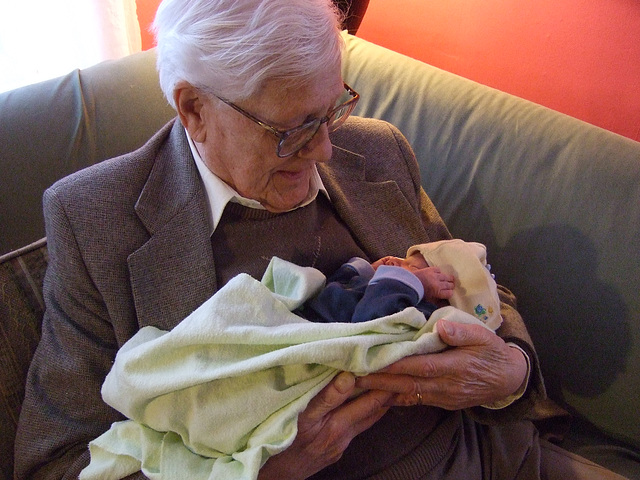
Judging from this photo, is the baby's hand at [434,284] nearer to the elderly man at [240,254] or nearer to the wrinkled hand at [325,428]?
the elderly man at [240,254]

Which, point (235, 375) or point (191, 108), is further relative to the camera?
point (191, 108)

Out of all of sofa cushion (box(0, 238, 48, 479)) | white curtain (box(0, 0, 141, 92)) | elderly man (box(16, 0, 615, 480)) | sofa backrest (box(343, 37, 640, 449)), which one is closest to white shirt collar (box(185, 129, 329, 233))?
elderly man (box(16, 0, 615, 480))

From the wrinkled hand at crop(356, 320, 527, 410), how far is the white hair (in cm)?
54

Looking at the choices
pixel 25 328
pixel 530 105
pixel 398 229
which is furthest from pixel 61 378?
pixel 530 105

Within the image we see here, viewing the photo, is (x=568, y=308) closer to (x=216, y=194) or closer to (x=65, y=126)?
(x=216, y=194)

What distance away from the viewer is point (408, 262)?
1.19m

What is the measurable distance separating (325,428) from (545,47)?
5.01 feet

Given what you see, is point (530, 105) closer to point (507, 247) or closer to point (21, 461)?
point (507, 247)

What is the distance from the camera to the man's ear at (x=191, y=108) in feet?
3.63

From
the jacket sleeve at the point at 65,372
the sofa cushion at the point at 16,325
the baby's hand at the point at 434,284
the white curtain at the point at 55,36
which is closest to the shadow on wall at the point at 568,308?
the baby's hand at the point at 434,284

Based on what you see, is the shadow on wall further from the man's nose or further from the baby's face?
the man's nose

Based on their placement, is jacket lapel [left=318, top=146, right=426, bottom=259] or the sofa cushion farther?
jacket lapel [left=318, top=146, right=426, bottom=259]

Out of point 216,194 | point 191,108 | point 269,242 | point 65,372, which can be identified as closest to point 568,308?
point 269,242

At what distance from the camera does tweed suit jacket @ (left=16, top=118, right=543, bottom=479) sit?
108 cm
